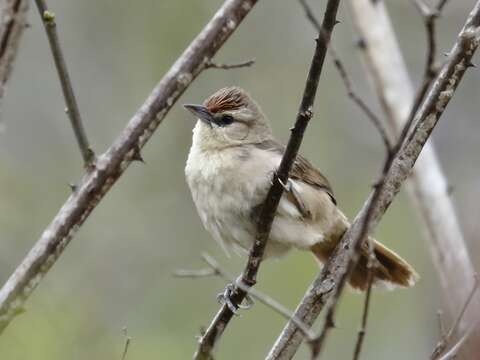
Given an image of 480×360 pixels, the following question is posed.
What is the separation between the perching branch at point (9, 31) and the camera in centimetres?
307

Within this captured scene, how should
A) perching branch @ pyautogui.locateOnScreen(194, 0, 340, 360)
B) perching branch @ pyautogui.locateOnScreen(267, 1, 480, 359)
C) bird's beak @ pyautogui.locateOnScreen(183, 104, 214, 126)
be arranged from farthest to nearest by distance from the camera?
bird's beak @ pyautogui.locateOnScreen(183, 104, 214, 126)
perching branch @ pyautogui.locateOnScreen(267, 1, 480, 359)
perching branch @ pyautogui.locateOnScreen(194, 0, 340, 360)

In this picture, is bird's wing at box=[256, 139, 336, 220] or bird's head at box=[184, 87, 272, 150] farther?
bird's head at box=[184, 87, 272, 150]

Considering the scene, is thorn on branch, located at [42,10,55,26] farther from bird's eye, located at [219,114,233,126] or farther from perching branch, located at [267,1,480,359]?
bird's eye, located at [219,114,233,126]

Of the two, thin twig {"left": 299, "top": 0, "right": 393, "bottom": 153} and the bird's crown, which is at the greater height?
the bird's crown

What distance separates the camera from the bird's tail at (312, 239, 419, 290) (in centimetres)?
545

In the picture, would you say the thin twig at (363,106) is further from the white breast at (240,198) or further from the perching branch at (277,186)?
the white breast at (240,198)

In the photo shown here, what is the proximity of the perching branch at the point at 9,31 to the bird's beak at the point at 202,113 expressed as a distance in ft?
7.94

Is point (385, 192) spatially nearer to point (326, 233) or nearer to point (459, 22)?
point (326, 233)

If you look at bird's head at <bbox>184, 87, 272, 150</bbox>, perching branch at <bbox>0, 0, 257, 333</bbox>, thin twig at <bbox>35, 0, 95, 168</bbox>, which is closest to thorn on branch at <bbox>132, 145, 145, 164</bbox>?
perching branch at <bbox>0, 0, 257, 333</bbox>

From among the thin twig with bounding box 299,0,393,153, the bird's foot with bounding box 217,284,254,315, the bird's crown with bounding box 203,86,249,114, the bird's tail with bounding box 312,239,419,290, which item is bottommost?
the bird's foot with bounding box 217,284,254,315

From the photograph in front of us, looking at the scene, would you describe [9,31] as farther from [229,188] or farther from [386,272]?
[386,272]

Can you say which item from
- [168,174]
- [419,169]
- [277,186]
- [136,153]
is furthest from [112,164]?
[168,174]

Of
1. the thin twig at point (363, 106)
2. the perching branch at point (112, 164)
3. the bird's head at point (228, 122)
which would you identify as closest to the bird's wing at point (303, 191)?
the bird's head at point (228, 122)

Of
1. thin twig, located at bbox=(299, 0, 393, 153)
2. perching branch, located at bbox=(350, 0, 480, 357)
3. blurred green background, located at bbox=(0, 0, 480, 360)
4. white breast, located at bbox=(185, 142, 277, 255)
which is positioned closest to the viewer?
thin twig, located at bbox=(299, 0, 393, 153)
